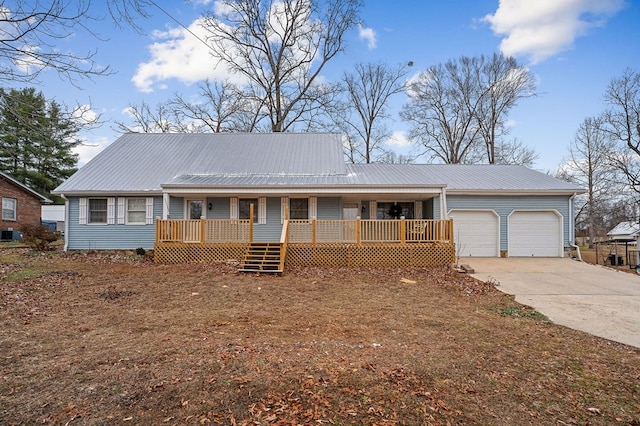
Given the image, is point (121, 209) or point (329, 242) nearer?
point (329, 242)

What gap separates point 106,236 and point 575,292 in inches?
629

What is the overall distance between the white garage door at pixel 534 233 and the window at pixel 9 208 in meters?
28.0

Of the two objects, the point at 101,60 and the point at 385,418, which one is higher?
the point at 101,60

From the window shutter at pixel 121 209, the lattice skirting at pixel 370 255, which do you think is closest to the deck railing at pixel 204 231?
the lattice skirting at pixel 370 255

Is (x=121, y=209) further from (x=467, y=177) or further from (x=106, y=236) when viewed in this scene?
(x=467, y=177)

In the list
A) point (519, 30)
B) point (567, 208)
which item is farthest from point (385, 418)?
point (519, 30)

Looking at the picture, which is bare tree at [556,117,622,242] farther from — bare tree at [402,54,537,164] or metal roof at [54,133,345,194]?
metal roof at [54,133,345,194]

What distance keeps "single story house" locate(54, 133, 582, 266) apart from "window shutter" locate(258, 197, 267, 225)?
0.04 meters

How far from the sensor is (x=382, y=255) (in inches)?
454

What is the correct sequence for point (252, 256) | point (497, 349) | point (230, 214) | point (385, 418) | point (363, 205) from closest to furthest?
point (385, 418), point (497, 349), point (252, 256), point (230, 214), point (363, 205)

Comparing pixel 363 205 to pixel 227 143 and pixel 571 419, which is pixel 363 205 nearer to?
pixel 227 143

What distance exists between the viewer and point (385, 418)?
2.80 m

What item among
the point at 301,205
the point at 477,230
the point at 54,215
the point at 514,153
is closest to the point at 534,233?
the point at 477,230

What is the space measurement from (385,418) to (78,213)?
15468 mm
